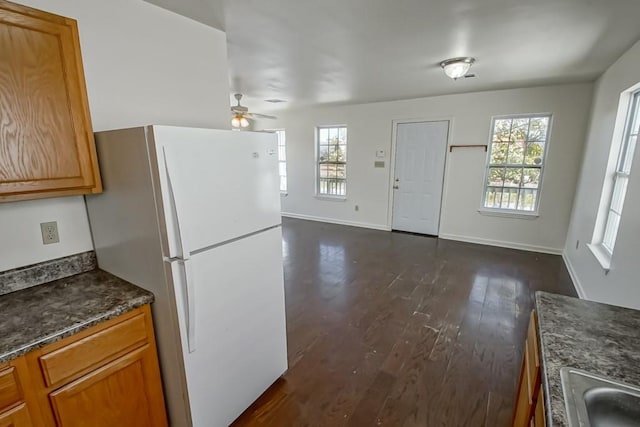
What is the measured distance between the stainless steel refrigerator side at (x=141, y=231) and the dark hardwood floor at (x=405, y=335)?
635 mm

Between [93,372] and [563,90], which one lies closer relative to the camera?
[93,372]

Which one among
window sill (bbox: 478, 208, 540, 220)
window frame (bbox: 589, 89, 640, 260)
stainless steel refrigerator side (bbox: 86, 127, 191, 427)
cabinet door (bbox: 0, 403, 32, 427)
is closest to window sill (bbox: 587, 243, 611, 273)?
window frame (bbox: 589, 89, 640, 260)

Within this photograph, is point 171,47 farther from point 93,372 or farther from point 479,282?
point 479,282

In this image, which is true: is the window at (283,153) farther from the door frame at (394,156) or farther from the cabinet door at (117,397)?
the cabinet door at (117,397)

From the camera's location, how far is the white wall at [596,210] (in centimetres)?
197

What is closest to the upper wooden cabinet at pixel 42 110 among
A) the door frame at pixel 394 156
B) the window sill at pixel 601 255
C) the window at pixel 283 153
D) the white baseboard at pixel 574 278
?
the window sill at pixel 601 255

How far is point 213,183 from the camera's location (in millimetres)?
1312

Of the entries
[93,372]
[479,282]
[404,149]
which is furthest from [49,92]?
[404,149]

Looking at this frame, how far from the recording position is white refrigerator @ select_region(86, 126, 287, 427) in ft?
3.91

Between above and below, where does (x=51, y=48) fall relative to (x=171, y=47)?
below

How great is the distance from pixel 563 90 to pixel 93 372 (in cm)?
535

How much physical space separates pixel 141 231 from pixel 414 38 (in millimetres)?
2322

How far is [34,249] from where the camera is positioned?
144cm

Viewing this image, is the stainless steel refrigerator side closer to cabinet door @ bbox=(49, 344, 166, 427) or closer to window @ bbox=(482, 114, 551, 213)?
cabinet door @ bbox=(49, 344, 166, 427)
